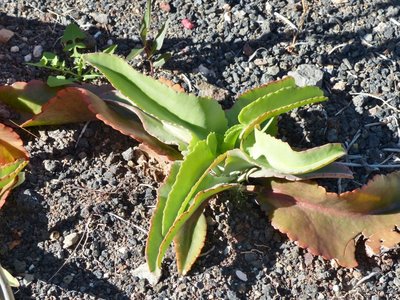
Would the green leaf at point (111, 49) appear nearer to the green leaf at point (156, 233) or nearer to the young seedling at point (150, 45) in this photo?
the young seedling at point (150, 45)

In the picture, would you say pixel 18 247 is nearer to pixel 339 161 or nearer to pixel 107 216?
pixel 107 216

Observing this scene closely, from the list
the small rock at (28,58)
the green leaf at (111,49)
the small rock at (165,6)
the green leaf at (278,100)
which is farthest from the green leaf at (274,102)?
the small rock at (28,58)

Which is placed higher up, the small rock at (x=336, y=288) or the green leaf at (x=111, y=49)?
the green leaf at (x=111, y=49)

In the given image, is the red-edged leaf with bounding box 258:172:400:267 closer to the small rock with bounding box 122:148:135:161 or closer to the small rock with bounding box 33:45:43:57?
the small rock with bounding box 122:148:135:161

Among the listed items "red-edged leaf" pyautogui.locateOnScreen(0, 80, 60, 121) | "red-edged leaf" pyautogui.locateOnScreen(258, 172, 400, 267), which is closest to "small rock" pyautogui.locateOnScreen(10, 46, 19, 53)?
"red-edged leaf" pyautogui.locateOnScreen(0, 80, 60, 121)

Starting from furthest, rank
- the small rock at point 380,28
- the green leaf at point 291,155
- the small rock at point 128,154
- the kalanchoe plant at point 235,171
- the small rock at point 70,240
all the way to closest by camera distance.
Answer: the small rock at point 380,28, the small rock at point 128,154, the small rock at point 70,240, the kalanchoe plant at point 235,171, the green leaf at point 291,155

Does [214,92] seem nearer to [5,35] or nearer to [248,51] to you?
[248,51]
